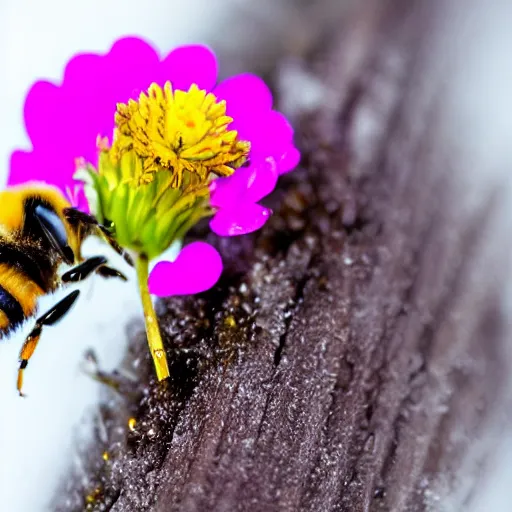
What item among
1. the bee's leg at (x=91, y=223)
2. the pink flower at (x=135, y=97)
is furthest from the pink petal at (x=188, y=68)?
the bee's leg at (x=91, y=223)

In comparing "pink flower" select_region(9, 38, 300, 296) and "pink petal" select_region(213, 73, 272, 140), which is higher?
"pink petal" select_region(213, 73, 272, 140)

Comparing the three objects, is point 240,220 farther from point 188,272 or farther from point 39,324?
point 39,324

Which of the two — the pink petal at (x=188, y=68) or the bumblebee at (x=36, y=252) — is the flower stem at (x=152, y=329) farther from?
the pink petal at (x=188, y=68)

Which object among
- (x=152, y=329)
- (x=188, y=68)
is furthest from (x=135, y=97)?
(x=152, y=329)

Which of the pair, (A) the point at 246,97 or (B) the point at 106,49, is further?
(B) the point at 106,49

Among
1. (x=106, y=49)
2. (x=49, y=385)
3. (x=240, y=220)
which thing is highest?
(x=106, y=49)

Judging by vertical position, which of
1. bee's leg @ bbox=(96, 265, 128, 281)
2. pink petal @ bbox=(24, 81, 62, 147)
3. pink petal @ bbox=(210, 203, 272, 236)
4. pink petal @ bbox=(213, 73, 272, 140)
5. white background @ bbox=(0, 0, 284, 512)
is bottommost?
white background @ bbox=(0, 0, 284, 512)

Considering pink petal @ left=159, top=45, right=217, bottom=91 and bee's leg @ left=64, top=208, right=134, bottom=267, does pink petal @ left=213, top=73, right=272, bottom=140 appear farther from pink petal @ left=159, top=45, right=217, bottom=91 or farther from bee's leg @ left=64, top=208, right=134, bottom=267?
bee's leg @ left=64, top=208, right=134, bottom=267

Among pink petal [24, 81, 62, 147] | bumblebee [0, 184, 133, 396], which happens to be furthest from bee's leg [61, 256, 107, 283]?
pink petal [24, 81, 62, 147]
